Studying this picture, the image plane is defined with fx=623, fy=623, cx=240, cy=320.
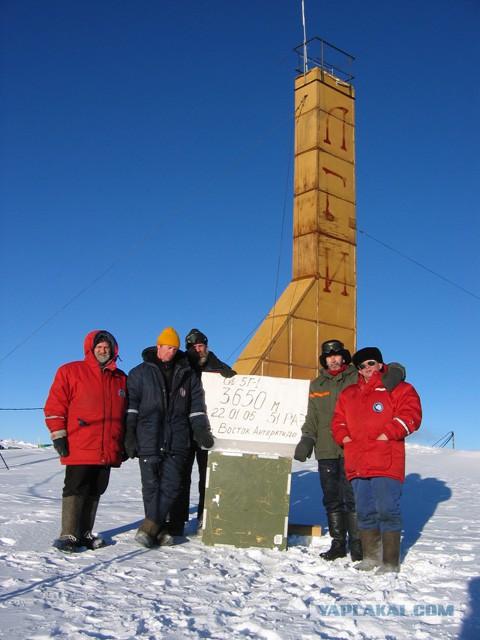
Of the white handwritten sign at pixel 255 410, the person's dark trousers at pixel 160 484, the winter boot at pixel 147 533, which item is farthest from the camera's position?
the white handwritten sign at pixel 255 410

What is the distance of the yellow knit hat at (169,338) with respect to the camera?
5117 mm

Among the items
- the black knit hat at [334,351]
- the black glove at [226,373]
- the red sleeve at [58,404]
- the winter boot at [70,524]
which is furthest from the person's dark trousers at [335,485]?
the red sleeve at [58,404]

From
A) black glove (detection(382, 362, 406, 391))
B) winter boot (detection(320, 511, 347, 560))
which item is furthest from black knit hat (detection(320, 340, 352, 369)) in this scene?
winter boot (detection(320, 511, 347, 560))

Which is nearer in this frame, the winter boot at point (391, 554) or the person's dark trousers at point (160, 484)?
the winter boot at point (391, 554)

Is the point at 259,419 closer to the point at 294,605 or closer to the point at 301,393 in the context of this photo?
the point at 301,393

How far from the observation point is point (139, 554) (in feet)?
14.9

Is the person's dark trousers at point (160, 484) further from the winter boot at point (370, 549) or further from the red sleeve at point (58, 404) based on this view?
the winter boot at point (370, 549)

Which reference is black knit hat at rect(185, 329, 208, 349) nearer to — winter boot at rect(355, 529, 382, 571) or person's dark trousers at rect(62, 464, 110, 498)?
person's dark trousers at rect(62, 464, 110, 498)

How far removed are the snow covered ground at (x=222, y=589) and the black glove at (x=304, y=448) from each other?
2.42ft

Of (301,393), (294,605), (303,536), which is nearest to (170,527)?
(303,536)

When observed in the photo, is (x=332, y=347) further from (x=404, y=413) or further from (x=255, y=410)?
(x=404, y=413)

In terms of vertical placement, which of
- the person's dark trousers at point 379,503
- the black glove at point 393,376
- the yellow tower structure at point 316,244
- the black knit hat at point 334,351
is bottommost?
the person's dark trousers at point 379,503

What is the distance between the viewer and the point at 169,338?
16.8 feet

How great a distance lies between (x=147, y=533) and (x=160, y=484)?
1.25 ft
